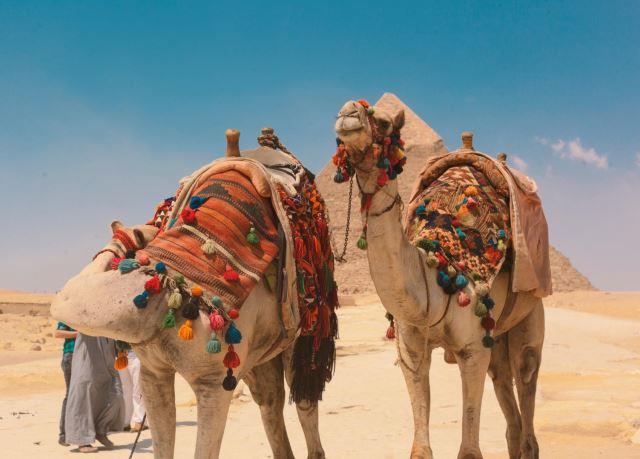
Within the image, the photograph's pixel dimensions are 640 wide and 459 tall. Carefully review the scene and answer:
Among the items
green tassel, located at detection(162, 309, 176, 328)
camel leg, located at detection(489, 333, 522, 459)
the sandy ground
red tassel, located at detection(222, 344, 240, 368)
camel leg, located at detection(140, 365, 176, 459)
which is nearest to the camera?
green tassel, located at detection(162, 309, 176, 328)

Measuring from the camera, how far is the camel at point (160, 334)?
3730mm

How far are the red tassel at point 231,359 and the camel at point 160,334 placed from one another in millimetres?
57

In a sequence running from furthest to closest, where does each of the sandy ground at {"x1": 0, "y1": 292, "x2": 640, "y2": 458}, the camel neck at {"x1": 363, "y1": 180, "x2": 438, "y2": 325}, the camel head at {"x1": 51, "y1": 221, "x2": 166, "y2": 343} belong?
the sandy ground at {"x1": 0, "y1": 292, "x2": 640, "y2": 458} < the camel neck at {"x1": 363, "y1": 180, "x2": 438, "y2": 325} < the camel head at {"x1": 51, "y1": 221, "x2": 166, "y2": 343}

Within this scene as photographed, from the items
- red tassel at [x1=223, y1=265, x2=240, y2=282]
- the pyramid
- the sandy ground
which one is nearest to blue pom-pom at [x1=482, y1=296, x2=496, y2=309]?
red tassel at [x1=223, y1=265, x2=240, y2=282]

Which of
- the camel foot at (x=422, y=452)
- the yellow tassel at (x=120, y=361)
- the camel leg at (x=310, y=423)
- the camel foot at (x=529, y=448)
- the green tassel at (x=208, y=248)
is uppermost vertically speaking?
the green tassel at (x=208, y=248)

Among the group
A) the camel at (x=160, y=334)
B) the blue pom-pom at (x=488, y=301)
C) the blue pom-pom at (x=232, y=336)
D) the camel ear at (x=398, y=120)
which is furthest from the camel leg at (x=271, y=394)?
the camel ear at (x=398, y=120)

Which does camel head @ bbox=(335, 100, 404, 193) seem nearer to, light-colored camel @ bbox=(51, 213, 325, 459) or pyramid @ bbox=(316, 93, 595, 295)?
light-colored camel @ bbox=(51, 213, 325, 459)

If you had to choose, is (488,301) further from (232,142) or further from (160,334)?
(160,334)

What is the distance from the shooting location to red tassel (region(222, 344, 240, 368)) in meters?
3.91

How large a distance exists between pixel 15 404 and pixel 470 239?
354 inches

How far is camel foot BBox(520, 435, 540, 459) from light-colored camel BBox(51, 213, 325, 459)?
9.16 ft

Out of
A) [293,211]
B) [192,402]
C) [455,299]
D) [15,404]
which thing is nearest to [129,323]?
[293,211]

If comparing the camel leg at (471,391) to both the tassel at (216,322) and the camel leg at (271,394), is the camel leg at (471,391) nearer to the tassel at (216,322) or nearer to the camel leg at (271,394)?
the camel leg at (271,394)

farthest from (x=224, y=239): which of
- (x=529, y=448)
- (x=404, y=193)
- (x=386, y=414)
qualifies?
(x=404, y=193)
